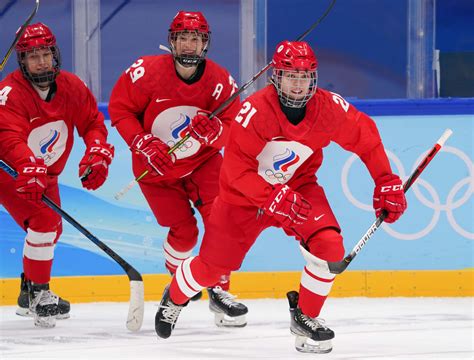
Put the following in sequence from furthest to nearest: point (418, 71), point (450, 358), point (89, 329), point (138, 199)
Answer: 1. point (418, 71)
2. point (138, 199)
3. point (89, 329)
4. point (450, 358)

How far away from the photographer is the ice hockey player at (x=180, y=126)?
523 centimetres

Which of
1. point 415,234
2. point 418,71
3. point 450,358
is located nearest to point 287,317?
point 415,234

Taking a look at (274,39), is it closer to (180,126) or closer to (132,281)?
(180,126)

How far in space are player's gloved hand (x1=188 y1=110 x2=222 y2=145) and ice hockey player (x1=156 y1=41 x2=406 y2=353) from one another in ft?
1.53

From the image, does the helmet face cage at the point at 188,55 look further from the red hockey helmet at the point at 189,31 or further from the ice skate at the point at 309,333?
the ice skate at the point at 309,333

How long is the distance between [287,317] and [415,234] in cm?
86

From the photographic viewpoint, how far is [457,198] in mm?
6086

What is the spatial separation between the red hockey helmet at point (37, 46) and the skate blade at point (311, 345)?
1.57 meters

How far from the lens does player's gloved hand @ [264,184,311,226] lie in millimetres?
4395

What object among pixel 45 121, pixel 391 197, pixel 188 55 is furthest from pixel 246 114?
pixel 45 121

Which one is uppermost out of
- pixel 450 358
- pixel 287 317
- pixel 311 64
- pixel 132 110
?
pixel 311 64

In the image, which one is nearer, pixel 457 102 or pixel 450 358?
pixel 450 358

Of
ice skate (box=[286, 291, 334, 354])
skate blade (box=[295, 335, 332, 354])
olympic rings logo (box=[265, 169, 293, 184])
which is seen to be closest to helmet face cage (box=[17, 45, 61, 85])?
olympic rings logo (box=[265, 169, 293, 184])

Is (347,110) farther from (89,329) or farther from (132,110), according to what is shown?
(89,329)
